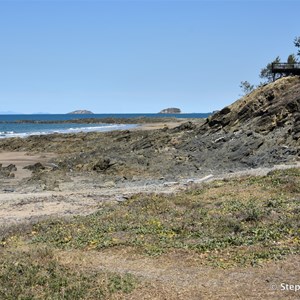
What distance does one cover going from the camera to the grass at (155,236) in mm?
7520

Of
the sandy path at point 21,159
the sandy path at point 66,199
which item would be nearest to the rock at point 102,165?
the sandy path at point 66,199

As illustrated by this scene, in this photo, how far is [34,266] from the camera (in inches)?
324

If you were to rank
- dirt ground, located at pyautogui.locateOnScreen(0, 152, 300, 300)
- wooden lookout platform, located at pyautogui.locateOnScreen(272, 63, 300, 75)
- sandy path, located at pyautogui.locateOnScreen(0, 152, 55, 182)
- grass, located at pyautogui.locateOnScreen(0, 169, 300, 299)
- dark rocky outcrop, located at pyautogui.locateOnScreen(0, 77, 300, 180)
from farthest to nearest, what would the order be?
wooden lookout platform, located at pyautogui.locateOnScreen(272, 63, 300, 75) → sandy path, located at pyautogui.locateOnScreen(0, 152, 55, 182) → dark rocky outcrop, located at pyautogui.locateOnScreen(0, 77, 300, 180) → grass, located at pyautogui.locateOnScreen(0, 169, 300, 299) → dirt ground, located at pyautogui.locateOnScreen(0, 152, 300, 300)

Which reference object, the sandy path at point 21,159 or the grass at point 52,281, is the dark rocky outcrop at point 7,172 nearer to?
the sandy path at point 21,159

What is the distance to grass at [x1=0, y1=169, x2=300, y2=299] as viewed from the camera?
7520 millimetres

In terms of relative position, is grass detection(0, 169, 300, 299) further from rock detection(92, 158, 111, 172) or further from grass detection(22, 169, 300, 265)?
rock detection(92, 158, 111, 172)

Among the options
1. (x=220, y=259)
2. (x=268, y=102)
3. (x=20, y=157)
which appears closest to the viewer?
(x=220, y=259)

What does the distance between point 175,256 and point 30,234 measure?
13.6 feet

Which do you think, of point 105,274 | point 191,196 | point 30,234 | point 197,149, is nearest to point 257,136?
point 197,149

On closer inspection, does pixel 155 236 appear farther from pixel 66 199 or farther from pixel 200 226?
pixel 66 199

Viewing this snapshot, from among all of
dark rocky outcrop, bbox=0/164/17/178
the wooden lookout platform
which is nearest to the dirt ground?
dark rocky outcrop, bbox=0/164/17/178

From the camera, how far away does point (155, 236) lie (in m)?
10.3

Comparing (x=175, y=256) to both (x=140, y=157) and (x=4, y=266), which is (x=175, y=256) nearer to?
(x=4, y=266)

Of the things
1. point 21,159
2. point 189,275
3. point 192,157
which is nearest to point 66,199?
point 189,275
